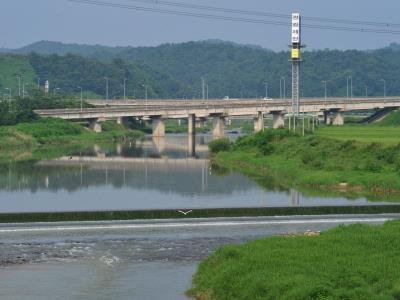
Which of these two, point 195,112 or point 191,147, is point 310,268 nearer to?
point 191,147

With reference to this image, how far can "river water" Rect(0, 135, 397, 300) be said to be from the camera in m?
31.6

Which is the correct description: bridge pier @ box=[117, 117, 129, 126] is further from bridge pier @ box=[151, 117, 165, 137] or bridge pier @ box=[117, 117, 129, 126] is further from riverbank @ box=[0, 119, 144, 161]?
riverbank @ box=[0, 119, 144, 161]

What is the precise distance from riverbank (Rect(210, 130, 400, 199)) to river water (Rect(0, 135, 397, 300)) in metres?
2.88

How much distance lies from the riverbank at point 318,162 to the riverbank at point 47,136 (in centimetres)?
2210

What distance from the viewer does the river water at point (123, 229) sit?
31641 millimetres

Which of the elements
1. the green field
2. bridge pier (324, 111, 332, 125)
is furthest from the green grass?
bridge pier (324, 111, 332, 125)

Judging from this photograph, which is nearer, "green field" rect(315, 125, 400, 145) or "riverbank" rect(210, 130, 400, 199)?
"riverbank" rect(210, 130, 400, 199)

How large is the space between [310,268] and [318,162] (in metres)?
41.1

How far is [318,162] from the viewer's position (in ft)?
228

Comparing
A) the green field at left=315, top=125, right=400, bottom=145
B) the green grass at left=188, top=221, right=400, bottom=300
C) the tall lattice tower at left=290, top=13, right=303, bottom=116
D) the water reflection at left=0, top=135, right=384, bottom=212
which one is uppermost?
the tall lattice tower at left=290, top=13, right=303, bottom=116

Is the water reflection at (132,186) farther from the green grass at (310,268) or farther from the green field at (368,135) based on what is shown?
the green grass at (310,268)

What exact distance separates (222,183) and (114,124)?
79255mm

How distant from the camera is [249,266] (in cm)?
2970

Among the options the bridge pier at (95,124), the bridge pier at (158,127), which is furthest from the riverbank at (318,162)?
the bridge pier at (158,127)
